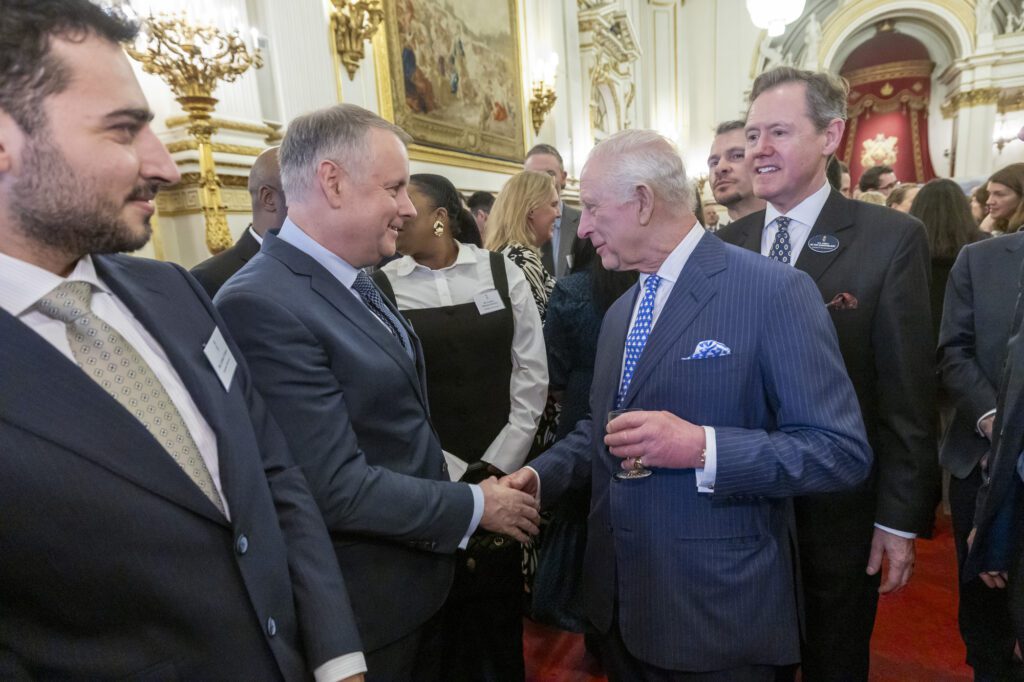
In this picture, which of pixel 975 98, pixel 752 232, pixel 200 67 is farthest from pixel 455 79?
pixel 975 98

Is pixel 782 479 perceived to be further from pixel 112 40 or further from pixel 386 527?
pixel 112 40

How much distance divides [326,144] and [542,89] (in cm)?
677

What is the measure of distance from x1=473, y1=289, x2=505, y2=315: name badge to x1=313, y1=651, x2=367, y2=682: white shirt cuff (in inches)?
50.7

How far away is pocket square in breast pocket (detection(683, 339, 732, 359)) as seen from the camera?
125cm

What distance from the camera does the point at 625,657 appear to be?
4.76ft

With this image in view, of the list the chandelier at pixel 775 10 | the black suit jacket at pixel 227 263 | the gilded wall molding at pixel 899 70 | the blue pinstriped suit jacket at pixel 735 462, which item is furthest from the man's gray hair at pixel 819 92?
the gilded wall molding at pixel 899 70

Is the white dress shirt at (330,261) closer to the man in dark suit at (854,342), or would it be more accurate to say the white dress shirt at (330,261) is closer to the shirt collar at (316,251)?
the shirt collar at (316,251)

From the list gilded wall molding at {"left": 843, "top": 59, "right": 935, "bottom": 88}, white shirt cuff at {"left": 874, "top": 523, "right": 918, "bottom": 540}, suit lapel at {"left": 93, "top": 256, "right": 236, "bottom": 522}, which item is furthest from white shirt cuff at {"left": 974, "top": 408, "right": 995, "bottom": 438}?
gilded wall molding at {"left": 843, "top": 59, "right": 935, "bottom": 88}

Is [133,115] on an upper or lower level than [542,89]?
lower

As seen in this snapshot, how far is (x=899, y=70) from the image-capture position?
1708 cm

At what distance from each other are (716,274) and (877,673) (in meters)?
2.17

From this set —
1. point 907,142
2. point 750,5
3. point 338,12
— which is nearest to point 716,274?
point 338,12

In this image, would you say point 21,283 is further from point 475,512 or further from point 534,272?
point 534,272

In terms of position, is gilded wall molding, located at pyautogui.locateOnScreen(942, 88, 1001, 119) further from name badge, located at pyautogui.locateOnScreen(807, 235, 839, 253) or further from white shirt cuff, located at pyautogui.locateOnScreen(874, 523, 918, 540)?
white shirt cuff, located at pyautogui.locateOnScreen(874, 523, 918, 540)
